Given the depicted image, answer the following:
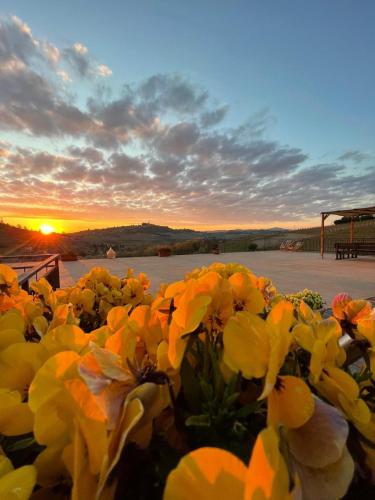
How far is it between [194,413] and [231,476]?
138mm

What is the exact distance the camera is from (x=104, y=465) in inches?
9.2

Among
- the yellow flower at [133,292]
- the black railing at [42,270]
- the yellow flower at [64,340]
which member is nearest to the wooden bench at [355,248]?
the black railing at [42,270]

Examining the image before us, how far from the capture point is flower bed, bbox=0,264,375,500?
0.76 ft

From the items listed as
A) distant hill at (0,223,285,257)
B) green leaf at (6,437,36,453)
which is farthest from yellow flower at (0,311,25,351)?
distant hill at (0,223,285,257)

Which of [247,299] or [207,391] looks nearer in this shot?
[207,391]

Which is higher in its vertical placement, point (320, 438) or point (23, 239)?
point (23, 239)

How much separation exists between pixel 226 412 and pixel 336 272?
30.8ft

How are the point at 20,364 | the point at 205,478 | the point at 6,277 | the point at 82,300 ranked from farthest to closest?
the point at 82,300, the point at 6,277, the point at 20,364, the point at 205,478

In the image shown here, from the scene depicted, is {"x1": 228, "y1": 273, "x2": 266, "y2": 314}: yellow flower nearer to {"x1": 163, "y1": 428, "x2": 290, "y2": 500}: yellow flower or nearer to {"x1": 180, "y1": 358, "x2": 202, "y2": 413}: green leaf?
{"x1": 180, "y1": 358, "x2": 202, "y2": 413}: green leaf

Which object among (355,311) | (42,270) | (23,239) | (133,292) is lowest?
(42,270)

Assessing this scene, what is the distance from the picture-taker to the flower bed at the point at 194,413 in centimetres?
23

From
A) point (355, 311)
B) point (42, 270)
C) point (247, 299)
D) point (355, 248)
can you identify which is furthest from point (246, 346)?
point (355, 248)

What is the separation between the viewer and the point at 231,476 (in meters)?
0.21

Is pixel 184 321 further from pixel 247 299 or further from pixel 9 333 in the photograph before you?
pixel 9 333
